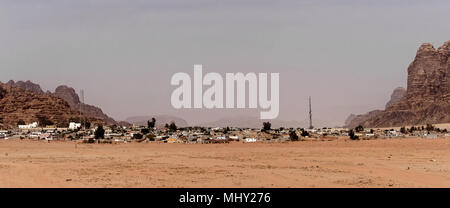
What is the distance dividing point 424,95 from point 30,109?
4577 inches

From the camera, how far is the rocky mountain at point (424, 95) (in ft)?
468

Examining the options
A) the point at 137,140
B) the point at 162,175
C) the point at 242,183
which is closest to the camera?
the point at 242,183

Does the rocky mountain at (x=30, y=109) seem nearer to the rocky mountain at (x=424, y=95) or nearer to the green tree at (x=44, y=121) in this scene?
the green tree at (x=44, y=121)

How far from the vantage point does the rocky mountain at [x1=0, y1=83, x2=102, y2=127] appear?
99750 mm

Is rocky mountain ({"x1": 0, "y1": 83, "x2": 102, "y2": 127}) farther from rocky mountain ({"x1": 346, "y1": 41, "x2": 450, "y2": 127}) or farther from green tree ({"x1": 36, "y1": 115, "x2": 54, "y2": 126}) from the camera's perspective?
rocky mountain ({"x1": 346, "y1": 41, "x2": 450, "y2": 127})

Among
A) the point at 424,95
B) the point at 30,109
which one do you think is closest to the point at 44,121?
the point at 30,109

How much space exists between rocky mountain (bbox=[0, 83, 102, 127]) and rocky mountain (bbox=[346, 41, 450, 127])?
87.9 meters
